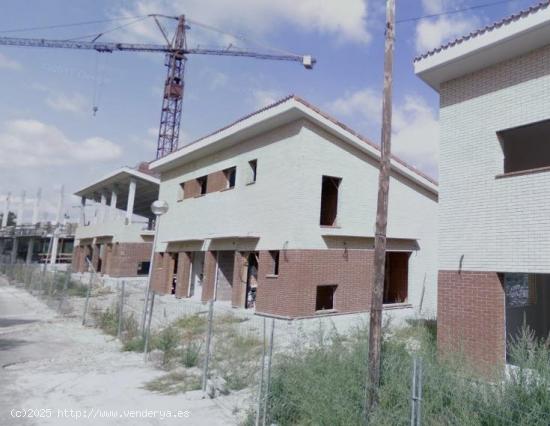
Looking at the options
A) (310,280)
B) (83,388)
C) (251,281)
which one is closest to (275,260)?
(310,280)

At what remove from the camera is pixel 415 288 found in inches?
726

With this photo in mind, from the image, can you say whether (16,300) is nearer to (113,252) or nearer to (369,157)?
(113,252)

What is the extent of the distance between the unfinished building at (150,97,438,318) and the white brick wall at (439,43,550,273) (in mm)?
6069

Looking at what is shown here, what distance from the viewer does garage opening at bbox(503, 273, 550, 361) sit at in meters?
10.1

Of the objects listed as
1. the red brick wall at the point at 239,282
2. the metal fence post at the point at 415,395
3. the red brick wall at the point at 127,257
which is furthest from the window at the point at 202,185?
the metal fence post at the point at 415,395

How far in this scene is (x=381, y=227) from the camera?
575 cm

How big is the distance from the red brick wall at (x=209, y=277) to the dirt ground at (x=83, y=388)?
21.7 ft

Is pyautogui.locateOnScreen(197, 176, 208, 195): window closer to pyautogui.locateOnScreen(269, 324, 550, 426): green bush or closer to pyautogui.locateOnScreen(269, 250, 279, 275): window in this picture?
pyautogui.locateOnScreen(269, 250, 279, 275): window

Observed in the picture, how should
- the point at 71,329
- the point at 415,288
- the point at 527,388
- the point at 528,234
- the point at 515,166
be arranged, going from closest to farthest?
the point at 527,388, the point at 528,234, the point at 515,166, the point at 71,329, the point at 415,288

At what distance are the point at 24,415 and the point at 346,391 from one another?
449cm

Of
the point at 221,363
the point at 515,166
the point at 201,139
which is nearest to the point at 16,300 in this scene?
the point at 201,139

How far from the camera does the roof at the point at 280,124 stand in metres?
14.6

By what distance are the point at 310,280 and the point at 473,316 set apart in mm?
6715

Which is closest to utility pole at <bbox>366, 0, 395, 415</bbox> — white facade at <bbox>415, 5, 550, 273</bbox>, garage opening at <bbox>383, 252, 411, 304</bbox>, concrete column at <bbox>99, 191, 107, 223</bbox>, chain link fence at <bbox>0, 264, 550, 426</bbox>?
chain link fence at <bbox>0, 264, 550, 426</bbox>
